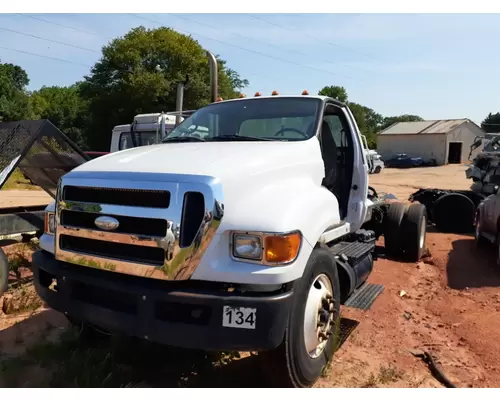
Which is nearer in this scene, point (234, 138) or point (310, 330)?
point (310, 330)

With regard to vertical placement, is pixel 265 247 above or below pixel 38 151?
below

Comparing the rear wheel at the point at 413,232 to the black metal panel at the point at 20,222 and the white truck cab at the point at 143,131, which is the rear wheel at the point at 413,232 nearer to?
the white truck cab at the point at 143,131

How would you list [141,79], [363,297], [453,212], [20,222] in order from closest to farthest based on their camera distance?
[363,297] < [20,222] < [453,212] < [141,79]

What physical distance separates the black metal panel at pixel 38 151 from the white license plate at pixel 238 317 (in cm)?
337

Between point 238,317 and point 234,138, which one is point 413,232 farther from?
point 238,317

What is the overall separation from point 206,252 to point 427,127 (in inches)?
2038

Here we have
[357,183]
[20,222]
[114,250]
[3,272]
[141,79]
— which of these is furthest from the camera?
[141,79]

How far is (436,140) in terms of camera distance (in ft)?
153

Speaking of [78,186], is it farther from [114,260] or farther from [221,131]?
[221,131]

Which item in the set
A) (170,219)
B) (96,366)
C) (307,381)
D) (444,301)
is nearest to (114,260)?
(170,219)

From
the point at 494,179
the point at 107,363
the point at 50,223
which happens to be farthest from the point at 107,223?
the point at 494,179

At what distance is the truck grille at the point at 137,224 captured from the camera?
2.84 meters

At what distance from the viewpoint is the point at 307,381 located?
318cm

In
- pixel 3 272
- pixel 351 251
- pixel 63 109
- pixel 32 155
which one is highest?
pixel 63 109
